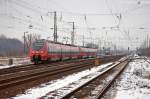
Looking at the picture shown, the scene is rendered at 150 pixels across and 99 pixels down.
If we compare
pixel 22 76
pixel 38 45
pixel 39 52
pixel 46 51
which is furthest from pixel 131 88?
pixel 38 45

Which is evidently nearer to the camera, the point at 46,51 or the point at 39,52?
the point at 39,52

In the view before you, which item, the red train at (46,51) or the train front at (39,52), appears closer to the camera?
the train front at (39,52)

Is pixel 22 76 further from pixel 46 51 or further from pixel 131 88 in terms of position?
pixel 46 51

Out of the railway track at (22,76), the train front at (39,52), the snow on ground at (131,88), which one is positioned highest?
the train front at (39,52)

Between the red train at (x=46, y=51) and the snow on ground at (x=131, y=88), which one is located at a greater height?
the red train at (x=46, y=51)

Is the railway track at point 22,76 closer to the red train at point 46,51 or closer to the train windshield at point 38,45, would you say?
the red train at point 46,51

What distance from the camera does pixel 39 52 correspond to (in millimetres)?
39844

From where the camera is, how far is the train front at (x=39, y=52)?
131ft

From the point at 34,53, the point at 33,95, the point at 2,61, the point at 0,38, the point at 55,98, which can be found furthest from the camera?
the point at 0,38

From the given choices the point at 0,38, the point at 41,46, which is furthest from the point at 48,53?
the point at 0,38

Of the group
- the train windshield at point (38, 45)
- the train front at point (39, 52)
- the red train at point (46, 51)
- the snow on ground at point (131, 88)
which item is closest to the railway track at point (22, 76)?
the snow on ground at point (131, 88)

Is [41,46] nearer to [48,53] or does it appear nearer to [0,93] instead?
[48,53]

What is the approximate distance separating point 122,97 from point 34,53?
94.6 ft

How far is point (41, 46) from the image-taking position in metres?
40.2
